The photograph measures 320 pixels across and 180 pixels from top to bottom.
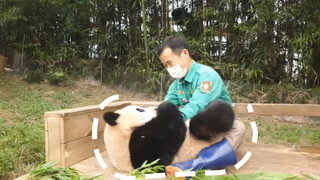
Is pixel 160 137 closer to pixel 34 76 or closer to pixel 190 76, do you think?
pixel 190 76

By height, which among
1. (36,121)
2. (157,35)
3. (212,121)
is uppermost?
(157,35)

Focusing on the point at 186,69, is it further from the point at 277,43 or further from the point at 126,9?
the point at 126,9

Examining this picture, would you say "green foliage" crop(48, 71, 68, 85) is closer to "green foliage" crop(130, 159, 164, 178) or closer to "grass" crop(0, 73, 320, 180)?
"grass" crop(0, 73, 320, 180)

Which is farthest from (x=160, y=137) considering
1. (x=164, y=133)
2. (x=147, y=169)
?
(x=147, y=169)

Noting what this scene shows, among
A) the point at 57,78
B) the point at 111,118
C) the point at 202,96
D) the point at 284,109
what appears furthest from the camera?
the point at 57,78

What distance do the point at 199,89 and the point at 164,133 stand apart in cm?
33

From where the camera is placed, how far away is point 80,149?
183 cm

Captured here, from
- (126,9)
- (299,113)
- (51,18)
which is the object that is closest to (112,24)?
(126,9)

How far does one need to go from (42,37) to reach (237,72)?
3611 millimetres

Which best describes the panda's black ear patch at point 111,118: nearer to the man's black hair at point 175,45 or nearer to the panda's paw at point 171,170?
the panda's paw at point 171,170

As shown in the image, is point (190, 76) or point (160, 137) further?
point (190, 76)

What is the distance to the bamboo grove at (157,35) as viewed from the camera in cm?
384

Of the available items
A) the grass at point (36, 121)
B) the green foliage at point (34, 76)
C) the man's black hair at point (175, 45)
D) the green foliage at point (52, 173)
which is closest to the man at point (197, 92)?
the man's black hair at point (175, 45)

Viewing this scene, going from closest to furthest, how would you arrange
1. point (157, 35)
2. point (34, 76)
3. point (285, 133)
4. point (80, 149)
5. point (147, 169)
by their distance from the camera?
point (147, 169), point (80, 149), point (285, 133), point (157, 35), point (34, 76)
